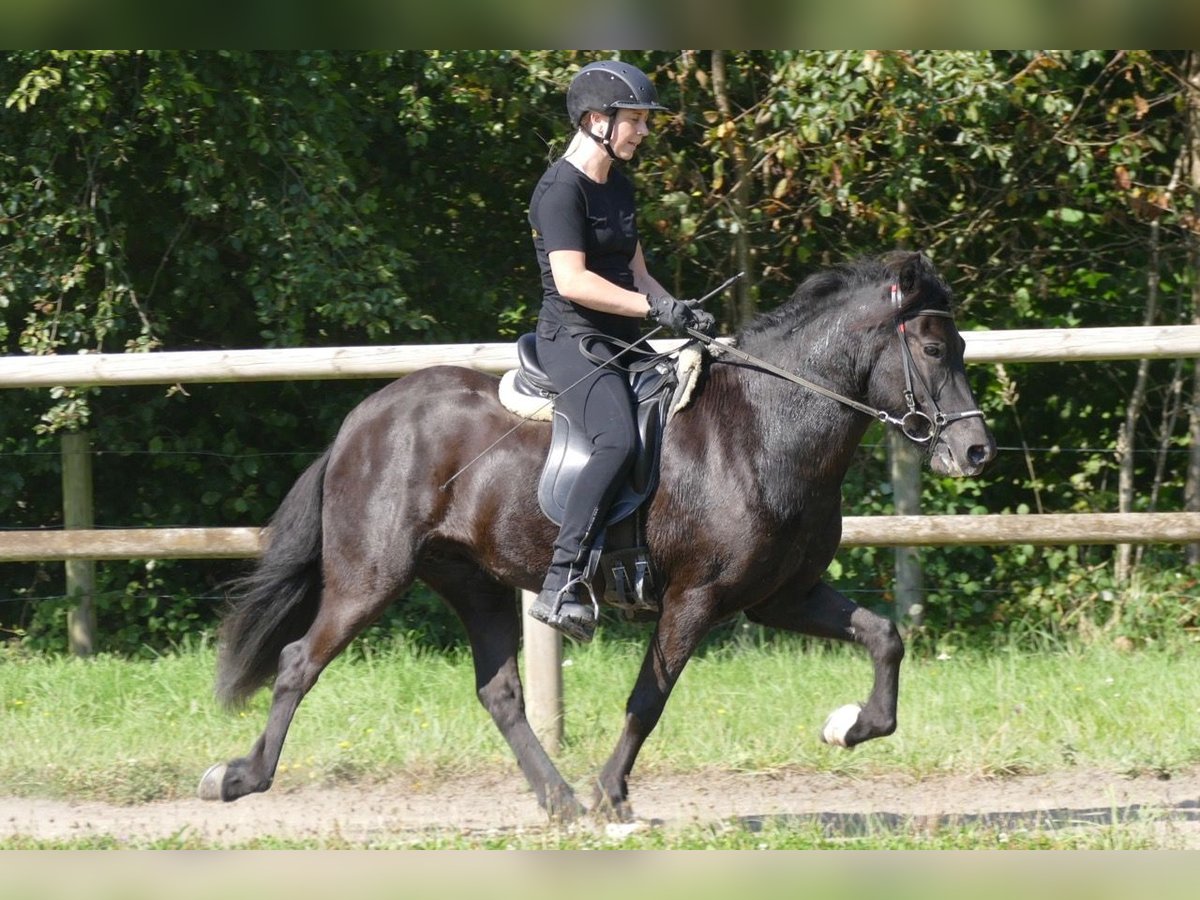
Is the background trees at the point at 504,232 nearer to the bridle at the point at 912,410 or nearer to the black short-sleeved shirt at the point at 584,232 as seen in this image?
the black short-sleeved shirt at the point at 584,232

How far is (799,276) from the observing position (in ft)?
31.6

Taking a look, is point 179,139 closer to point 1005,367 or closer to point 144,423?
point 144,423

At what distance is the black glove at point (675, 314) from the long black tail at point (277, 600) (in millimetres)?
1547

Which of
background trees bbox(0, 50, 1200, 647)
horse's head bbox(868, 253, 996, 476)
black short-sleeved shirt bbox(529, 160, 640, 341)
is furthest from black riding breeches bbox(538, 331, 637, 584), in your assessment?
background trees bbox(0, 50, 1200, 647)

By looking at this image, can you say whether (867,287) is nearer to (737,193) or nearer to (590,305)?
(590,305)

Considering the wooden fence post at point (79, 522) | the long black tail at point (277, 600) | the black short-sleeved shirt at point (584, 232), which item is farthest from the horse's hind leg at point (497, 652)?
the wooden fence post at point (79, 522)

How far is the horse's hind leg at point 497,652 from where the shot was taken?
5.32 m

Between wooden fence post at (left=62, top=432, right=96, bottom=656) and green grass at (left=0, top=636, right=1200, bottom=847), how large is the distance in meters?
0.49

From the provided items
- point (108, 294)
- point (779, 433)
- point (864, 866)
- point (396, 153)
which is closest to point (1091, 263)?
point (396, 153)

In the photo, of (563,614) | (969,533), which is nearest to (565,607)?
(563,614)

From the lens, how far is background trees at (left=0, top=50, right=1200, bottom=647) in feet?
26.0

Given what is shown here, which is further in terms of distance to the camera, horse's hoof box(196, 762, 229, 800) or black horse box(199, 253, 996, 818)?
horse's hoof box(196, 762, 229, 800)

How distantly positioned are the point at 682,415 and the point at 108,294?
4642mm

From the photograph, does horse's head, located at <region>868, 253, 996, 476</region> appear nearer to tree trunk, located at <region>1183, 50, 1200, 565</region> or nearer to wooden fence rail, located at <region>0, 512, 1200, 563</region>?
wooden fence rail, located at <region>0, 512, 1200, 563</region>
